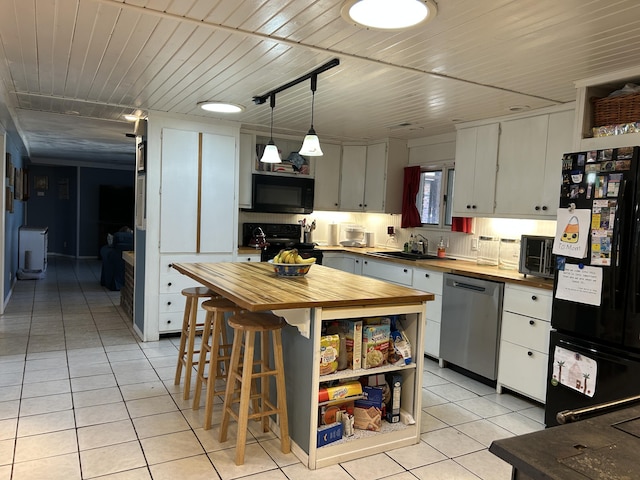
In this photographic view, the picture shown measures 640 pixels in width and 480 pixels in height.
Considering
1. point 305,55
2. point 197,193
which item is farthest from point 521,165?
point 197,193

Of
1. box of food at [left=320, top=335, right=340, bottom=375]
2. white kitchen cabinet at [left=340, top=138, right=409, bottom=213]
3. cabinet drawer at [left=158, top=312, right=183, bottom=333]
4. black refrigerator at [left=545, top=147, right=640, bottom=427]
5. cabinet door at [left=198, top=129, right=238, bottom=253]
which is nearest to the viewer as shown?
box of food at [left=320, top=335, right=340, bottom=375]

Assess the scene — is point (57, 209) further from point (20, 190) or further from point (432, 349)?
point (432, 349)

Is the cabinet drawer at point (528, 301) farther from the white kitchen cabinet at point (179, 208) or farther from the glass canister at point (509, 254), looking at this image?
the white kitchen cabinet at point (179, 208)

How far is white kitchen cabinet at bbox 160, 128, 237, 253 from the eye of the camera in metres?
4.61

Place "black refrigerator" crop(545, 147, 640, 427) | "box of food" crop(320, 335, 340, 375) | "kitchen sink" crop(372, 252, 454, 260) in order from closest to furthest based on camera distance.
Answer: "box of food" crop(320, 335, 340, 375)
"black refrigerator" crop(545, 147, 640, 427)
"kitchen sink" crop(372, 252, 454, 260)

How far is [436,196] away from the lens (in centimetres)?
526

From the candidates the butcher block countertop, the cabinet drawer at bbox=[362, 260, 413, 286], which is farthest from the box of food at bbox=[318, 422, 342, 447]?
the cabinet drawer at bbox=[362, 260, 413, 286]

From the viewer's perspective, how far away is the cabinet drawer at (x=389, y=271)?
4.52m

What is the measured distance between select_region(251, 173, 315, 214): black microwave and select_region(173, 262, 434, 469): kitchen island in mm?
2479

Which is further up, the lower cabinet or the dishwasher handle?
the dishwasher handle

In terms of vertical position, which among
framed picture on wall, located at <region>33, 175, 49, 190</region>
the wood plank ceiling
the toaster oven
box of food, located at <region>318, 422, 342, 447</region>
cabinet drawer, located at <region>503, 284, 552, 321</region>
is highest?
the wood plank ceiling

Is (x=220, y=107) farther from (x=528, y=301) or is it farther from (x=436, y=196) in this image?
(x=528, y=301)

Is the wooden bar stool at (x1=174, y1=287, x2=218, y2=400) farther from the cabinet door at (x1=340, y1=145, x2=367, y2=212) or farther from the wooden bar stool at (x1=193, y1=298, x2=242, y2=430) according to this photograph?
the cabinet door at (x1=340, y1=145, x2=367, y2=212)

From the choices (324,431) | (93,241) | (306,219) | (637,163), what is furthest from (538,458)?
(93,241)
